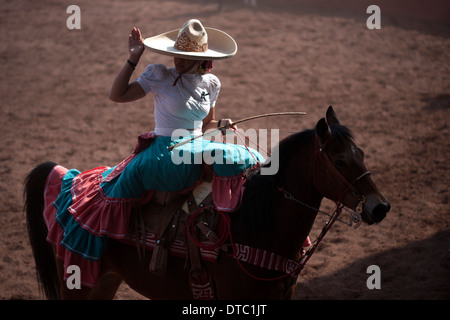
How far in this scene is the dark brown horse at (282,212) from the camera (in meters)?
3.06

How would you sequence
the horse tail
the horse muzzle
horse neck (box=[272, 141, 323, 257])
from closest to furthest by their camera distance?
1. the horse muzzle
2. horse neck (box=[272, 141, 323, 257])
3. the horse tail

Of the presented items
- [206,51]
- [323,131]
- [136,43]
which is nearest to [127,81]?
[136,43]

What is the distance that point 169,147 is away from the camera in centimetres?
348

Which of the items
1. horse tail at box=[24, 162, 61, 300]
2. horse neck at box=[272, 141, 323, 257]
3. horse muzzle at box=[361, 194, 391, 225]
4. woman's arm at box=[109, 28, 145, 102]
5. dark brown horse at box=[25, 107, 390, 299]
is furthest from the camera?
horse tail at box=[24, 162, 61, 300]

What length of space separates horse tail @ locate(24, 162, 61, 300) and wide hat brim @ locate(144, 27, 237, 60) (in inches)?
64.8

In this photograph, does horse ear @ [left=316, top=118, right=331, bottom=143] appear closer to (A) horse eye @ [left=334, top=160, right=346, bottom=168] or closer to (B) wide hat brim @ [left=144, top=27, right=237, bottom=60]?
(A) horse eye @ [left=334, top=160, right=346, bottom=168]

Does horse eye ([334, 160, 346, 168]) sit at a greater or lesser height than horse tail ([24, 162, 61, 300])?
greater

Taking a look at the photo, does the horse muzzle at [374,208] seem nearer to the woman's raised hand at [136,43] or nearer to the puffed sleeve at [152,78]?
the puffed sleeve at [152,78]

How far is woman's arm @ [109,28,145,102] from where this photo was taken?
11.6 feet

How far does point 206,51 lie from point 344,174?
1.55 metres

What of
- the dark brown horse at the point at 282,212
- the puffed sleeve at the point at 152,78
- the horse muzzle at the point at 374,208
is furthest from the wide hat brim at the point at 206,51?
the horse muzzle at the point at 374,208

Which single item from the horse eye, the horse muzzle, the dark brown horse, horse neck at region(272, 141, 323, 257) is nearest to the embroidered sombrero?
the dark brown horse
